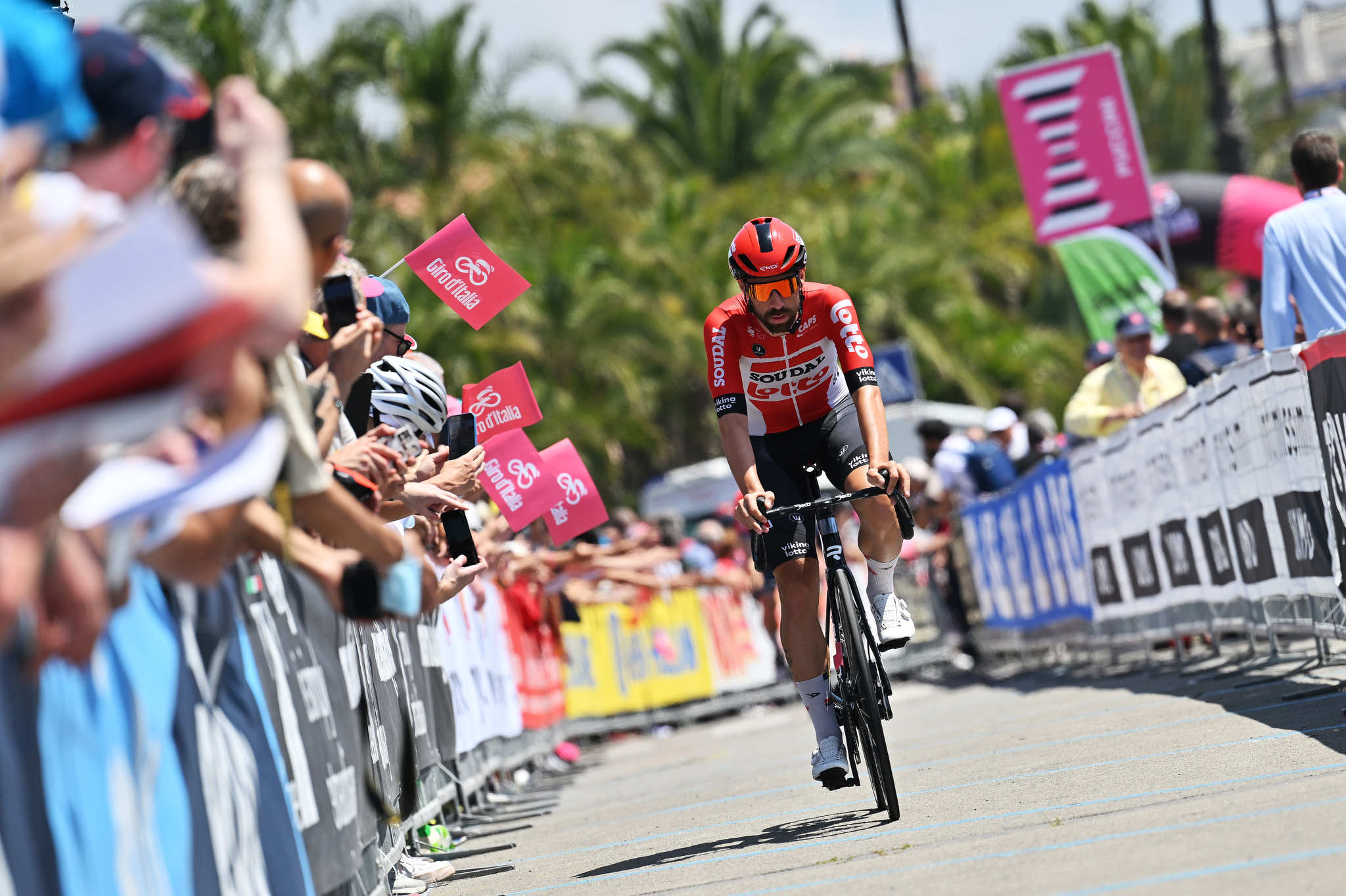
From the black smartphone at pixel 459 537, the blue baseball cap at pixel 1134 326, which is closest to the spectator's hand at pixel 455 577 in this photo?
the black smartphone at pixel 459 537

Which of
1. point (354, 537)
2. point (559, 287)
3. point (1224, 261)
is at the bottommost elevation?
point (354, 537)

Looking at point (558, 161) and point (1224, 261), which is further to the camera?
point (558, 161)

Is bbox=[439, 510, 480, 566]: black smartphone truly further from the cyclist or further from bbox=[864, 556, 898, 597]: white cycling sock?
bbox=[864, 556, 898, 597]: white cycling sock

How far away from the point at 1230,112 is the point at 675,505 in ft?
40.9

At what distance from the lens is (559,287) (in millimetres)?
31500

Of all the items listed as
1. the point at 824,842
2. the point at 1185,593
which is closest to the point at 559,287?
the point at 1185,593

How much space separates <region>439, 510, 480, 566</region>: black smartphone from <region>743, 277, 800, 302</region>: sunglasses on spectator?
1592 millimetres

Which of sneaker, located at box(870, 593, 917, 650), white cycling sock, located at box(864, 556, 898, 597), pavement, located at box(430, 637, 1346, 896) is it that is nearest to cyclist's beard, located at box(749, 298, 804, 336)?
white cycling sock, located at box(864, 556, 898, 597)

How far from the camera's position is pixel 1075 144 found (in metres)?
19.9

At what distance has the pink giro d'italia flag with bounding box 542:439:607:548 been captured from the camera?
1023 centimetres

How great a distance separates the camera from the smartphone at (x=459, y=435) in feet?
25.7

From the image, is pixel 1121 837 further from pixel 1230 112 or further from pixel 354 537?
pixel 1230 112

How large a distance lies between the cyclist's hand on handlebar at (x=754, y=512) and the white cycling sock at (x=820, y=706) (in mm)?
Result: 758

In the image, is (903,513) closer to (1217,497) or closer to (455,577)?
(455,577)
